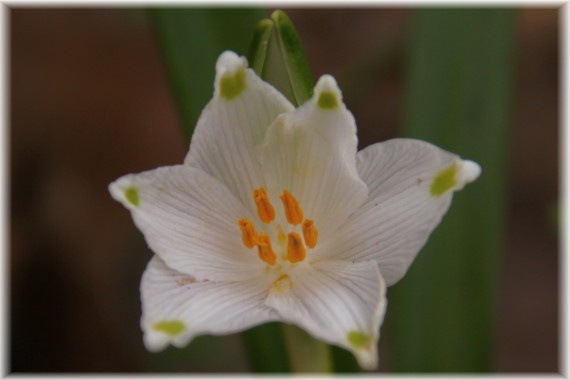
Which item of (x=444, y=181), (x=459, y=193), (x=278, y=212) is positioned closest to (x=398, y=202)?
(x=444, y=181)

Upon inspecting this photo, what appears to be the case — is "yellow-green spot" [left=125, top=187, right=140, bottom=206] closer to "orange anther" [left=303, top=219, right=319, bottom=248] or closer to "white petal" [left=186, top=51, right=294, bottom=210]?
"white petal" [left=186, top=51, right=294, bottom=210]

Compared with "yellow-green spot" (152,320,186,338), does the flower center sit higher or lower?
higher

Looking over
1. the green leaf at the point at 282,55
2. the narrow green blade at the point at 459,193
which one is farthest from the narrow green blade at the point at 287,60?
the narrow green blade at the point at 459,193

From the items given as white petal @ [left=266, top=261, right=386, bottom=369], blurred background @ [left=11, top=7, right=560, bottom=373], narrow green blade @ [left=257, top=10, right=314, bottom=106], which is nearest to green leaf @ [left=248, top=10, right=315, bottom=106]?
narrow green blade @ [left=257, top=10, right=314, bottom=106]

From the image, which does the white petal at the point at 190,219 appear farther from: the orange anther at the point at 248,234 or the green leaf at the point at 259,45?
the green leaf at the point at 259,45

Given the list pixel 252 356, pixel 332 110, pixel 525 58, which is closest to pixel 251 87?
pixel 332 110

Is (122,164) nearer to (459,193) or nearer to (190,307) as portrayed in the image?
(459,193)

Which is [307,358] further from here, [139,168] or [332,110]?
[139,168]
